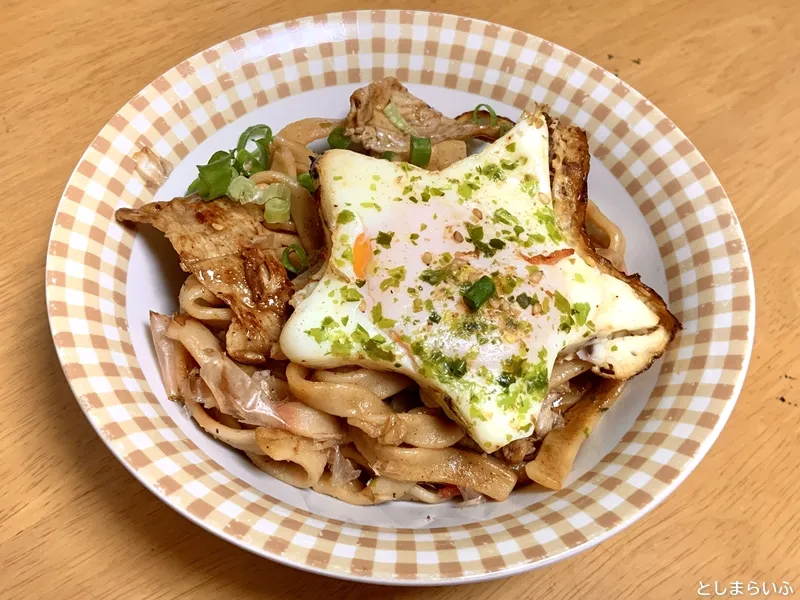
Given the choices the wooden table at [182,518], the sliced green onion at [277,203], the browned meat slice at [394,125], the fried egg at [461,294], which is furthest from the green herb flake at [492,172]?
the wooden table at [182,518]

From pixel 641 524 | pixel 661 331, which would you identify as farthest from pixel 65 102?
pixel 641 524

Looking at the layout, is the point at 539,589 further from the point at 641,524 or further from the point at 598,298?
the point at 598,298

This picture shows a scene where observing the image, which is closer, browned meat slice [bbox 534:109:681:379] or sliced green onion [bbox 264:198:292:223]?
browned meat slice [bbox 534:109:681:379]

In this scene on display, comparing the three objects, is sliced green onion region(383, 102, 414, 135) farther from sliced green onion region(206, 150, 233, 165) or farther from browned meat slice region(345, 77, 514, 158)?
sliced green onion region(206, 150, 233, 165)

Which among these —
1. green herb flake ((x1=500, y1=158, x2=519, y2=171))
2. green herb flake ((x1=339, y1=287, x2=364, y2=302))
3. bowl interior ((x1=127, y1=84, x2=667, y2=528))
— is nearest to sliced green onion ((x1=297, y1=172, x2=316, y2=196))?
bowl interior ((x1=127, y1=84, x2=667, y2=528))

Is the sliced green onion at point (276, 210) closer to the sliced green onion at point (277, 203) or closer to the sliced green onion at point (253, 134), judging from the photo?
the sliced green onion at point (277, 203)
